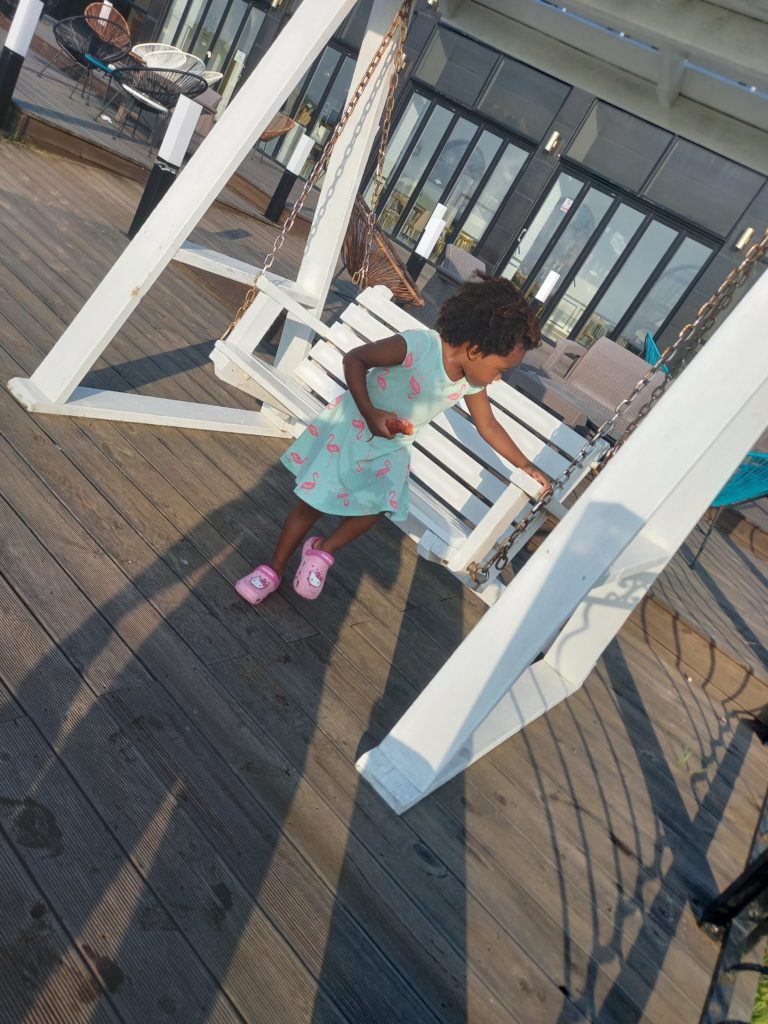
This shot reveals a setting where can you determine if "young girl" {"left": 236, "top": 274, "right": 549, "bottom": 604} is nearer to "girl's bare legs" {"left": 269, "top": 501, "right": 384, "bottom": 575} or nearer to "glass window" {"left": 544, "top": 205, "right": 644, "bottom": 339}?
"girl's bare legs" {"left": 269, "top": 501, "right": 384, "bottom": 575}

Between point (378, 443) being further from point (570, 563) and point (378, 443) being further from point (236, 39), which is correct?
point (236, 39)

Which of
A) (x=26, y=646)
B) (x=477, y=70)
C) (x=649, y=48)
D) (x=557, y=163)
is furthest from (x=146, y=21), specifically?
(x=26, y=646)

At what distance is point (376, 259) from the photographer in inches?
239

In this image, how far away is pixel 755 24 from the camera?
8.60ft

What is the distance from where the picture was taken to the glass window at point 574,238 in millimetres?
12000

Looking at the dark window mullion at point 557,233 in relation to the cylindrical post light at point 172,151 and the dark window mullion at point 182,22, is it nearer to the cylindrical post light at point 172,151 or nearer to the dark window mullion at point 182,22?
the cylindrical post light at point 172,151

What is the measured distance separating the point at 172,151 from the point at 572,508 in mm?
5205

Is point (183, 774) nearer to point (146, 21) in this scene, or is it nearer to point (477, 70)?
point (477, 70)

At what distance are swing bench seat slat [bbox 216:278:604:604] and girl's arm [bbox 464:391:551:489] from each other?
2.2 inches

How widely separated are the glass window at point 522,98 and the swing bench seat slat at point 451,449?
9685mm

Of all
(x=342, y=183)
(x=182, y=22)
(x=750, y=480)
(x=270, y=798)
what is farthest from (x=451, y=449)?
(x=182, y=22)

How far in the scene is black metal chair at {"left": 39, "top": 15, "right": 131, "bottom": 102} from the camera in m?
9.91

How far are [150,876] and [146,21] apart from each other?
19238mm

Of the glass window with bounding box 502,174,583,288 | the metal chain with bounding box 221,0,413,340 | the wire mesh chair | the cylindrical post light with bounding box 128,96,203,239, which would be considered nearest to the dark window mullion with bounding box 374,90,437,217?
the glass window with bounding box 502,174,583,288
